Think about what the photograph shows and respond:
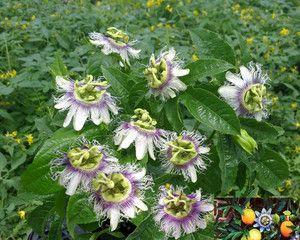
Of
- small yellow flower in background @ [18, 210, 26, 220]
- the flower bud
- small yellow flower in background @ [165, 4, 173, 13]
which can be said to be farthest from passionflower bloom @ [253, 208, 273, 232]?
small yellow flower in background @ [165, 4, 173, 13]

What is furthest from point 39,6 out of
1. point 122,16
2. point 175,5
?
point 175,5

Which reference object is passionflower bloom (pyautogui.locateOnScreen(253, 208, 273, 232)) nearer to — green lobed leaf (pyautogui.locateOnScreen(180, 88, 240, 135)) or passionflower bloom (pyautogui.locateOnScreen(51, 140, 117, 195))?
green lobed leaf (pyautogui.locateOnScreen(180, 88, 240, 135))

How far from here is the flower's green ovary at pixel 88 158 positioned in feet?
3.53

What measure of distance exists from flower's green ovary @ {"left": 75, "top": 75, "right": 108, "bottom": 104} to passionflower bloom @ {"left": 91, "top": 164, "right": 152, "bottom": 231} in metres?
0.17

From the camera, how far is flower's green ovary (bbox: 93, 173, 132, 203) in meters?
1.08

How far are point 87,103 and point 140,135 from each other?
13 cm

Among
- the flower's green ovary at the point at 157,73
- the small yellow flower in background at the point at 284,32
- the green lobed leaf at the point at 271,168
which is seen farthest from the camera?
the small yellow flower in background at the point at 284,32

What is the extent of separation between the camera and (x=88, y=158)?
3.56ft

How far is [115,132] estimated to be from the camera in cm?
123

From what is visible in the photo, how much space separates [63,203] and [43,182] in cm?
9

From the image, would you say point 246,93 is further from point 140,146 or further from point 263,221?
point 263,221

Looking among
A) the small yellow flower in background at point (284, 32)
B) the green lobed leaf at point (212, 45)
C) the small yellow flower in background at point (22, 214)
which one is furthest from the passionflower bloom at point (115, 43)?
the small yellow flower in background at point (284, 32)

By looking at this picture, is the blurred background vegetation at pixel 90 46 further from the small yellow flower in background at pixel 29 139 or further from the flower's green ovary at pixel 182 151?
the flower's green ovary at pixel 182 151

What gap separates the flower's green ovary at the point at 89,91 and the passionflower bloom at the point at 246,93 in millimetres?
253
